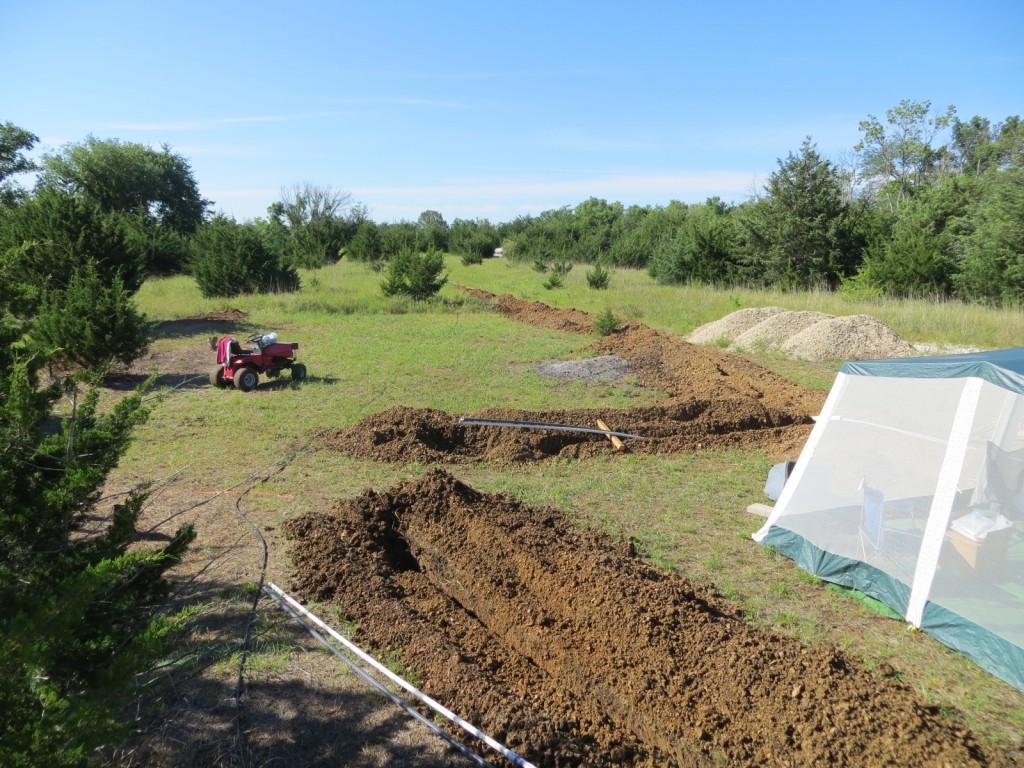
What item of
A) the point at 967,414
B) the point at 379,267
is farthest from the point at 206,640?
the point at 379,267

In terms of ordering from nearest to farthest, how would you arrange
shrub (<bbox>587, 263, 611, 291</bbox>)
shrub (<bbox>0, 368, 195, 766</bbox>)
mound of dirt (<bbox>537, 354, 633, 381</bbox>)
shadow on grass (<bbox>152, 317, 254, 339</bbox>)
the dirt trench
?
1. shrub (<bbox>0, 368, 195, 766</bbox>)
2. the dirt trench
3. mound of dirt (<bbox>537, 354, 633, 381</bbox>)
4. shadow on grass (<bbox>152, 317, 254, 339</bbox>)
5. shrub (<bbox>587, 263, 611, 291</bbox>)

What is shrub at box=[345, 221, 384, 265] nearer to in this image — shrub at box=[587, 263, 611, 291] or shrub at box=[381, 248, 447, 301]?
shrub at box=[587, 263, 611, 291]

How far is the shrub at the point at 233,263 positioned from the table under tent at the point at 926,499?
71.4 ft

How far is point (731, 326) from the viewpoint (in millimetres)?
16672

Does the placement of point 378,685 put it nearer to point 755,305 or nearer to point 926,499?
point 926,499

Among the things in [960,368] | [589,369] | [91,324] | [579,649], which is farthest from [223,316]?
[960,368]

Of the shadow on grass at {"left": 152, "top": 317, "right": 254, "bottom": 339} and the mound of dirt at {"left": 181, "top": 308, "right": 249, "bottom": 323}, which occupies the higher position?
the mound of dirt at {"left": 181, "top": 308, "right": 249, "bottom": 323}

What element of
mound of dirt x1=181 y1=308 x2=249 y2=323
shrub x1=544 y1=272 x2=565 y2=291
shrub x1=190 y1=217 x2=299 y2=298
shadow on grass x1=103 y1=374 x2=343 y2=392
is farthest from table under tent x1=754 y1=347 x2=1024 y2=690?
shrub x1=544 y1=272 x2=565 y2=291

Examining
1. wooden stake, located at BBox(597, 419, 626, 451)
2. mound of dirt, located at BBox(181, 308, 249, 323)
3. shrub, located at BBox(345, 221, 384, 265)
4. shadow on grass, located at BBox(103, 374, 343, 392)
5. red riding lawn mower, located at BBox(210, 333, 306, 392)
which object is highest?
shrub, located at BBox(345, 221, 384, 265)

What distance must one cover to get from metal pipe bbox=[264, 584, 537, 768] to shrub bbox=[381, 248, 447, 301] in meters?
18.7

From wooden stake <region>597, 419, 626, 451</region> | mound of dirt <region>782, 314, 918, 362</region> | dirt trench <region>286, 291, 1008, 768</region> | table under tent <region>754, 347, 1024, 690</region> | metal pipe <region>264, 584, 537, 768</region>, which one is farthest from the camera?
mound of dirt <region>782, 314, 918, 362</region>

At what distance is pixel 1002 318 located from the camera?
15.5 m

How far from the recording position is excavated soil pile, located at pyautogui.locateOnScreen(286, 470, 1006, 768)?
3002mm

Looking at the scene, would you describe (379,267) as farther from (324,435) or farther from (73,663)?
(73,663)
